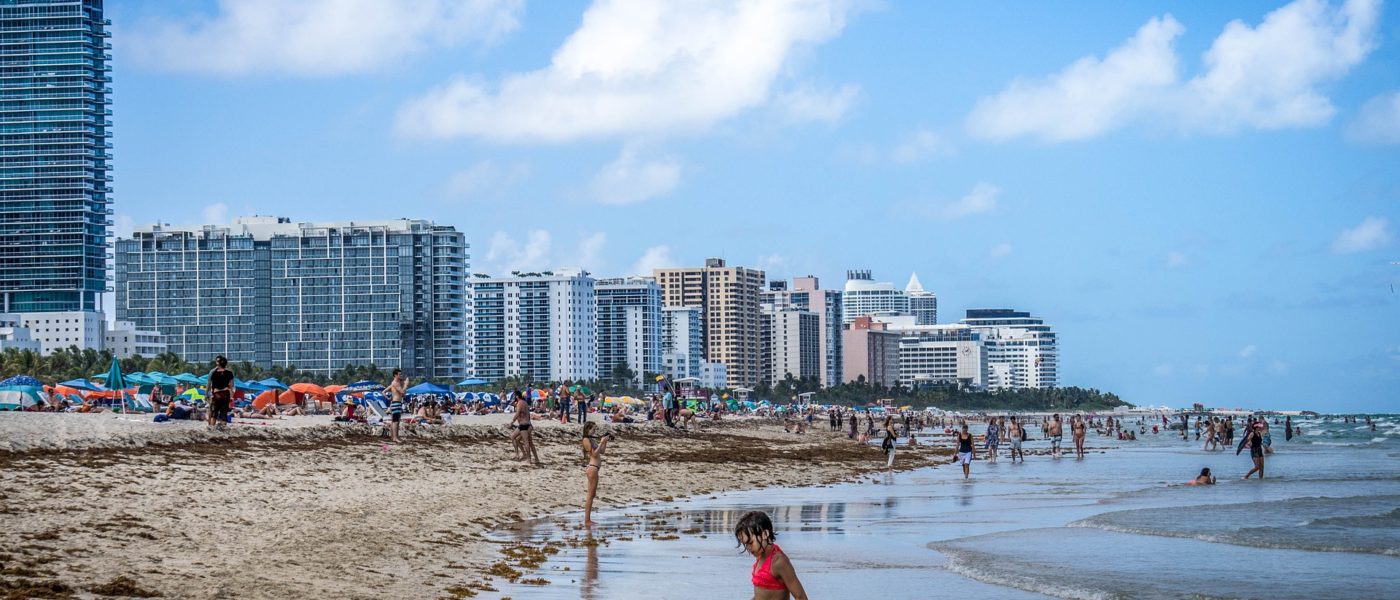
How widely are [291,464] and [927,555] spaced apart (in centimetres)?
1263

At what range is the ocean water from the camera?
15.7 m

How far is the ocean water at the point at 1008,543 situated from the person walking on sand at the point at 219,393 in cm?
829

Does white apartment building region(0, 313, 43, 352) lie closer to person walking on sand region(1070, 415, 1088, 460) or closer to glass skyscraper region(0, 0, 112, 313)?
glass skyscraper region(0, 0, 112, 313)

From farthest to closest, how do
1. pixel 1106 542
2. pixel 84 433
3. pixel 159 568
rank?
pixel 84 433, pixel 1106 542, pixel 159 568

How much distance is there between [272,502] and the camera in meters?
18.7

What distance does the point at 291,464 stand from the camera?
25.4 metres

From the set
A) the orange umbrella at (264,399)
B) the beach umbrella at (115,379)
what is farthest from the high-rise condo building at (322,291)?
the beach umbrella at (115,379)

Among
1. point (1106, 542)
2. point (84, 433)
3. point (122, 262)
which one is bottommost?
point (1106, 542)

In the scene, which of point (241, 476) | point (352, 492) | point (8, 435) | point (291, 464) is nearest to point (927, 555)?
point (352, 492)

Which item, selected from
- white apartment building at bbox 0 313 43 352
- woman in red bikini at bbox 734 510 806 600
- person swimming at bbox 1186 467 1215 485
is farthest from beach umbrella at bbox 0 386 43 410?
white apartment building at bbox 0 313 43 352

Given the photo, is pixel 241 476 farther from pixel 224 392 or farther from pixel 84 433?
pixel 224 392

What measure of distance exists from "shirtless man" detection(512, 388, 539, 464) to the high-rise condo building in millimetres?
141766

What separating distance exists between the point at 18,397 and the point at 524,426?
23.2 meters

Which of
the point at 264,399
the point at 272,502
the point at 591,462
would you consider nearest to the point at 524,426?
the point at 591,462
